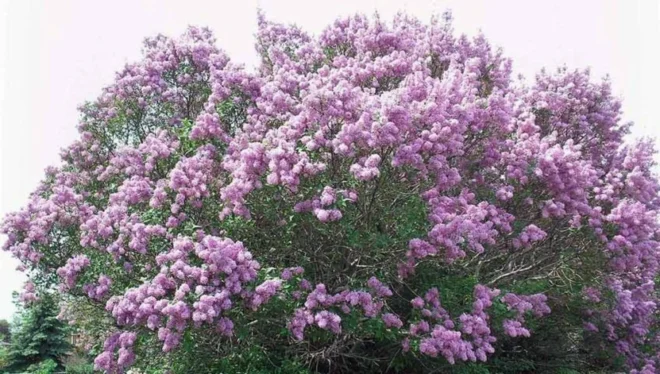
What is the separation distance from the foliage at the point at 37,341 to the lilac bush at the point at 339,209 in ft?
41.9

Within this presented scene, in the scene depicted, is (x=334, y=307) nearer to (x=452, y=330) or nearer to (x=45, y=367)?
(x=452, y=330)

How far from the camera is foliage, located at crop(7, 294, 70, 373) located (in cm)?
2192

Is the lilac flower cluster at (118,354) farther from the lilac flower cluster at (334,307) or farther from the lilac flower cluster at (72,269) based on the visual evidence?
the lilac flower cluster at (334,307)

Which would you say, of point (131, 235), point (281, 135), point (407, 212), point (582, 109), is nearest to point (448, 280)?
Result: point (407, 212)

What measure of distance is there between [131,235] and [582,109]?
9132 mm

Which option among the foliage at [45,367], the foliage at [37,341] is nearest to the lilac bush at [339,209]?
the foliage at [45,367]

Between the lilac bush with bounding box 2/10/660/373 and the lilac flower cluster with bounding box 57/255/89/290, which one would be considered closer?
the lilac bush with bounding box 2/10/660/373

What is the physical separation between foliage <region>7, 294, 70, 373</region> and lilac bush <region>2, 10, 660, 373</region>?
12.8m

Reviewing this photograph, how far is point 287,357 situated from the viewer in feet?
29.6

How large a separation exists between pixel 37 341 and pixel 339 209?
19059 mm

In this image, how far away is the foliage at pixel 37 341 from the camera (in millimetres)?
21922

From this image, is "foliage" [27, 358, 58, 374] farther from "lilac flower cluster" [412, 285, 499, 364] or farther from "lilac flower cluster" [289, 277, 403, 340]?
"lilac flower cluster" [412, 285, 499, 364]

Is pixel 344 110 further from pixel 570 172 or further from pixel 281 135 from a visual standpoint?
pixel 570 172

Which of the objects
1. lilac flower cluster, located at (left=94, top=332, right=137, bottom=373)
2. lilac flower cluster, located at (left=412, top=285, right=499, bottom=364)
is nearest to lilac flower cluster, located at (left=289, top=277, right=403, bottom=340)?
lilac flower cluster, located at (left=412, top=285, right=499, bottom=364)
